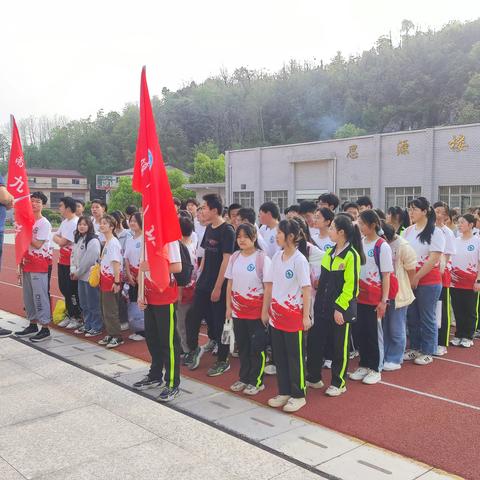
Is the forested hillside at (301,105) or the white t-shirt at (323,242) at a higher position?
the forested hillside at (301,105)

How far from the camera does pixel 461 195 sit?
22.5m

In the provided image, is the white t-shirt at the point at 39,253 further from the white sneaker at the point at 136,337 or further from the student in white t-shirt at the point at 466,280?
the student in white t-shirt at the point at 466,280

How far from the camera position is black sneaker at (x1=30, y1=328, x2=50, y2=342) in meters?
6.66

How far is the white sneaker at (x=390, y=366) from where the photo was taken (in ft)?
18.2

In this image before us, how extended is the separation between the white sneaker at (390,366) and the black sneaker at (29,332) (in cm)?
437

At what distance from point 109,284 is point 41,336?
1107 mm

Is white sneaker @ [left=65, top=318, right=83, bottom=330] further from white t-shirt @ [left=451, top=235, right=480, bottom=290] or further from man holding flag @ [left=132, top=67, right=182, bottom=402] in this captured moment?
white t-shirt @ [left=451, top=235, right=480, bottom=290]

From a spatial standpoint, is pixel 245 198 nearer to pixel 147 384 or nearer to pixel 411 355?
pixel 411 355

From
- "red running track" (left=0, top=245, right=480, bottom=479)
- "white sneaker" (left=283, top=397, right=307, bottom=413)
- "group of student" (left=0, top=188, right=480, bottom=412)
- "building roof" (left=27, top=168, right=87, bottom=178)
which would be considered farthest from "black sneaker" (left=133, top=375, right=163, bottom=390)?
"building roof" (left=27, top=168, right=87, bottom=178)

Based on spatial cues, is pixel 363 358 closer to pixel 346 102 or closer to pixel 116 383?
pixel 116 383

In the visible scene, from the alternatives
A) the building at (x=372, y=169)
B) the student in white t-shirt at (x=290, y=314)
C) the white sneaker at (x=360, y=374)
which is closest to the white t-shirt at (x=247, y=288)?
the student in white t-shirt at (x=290, y=314)

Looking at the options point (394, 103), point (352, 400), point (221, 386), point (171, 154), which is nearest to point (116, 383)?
point (221, 386)

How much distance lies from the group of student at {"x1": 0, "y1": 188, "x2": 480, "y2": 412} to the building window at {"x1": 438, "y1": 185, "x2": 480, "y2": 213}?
54.1 ft

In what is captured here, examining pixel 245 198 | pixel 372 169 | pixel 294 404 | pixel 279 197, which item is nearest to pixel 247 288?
pixel 294 404
